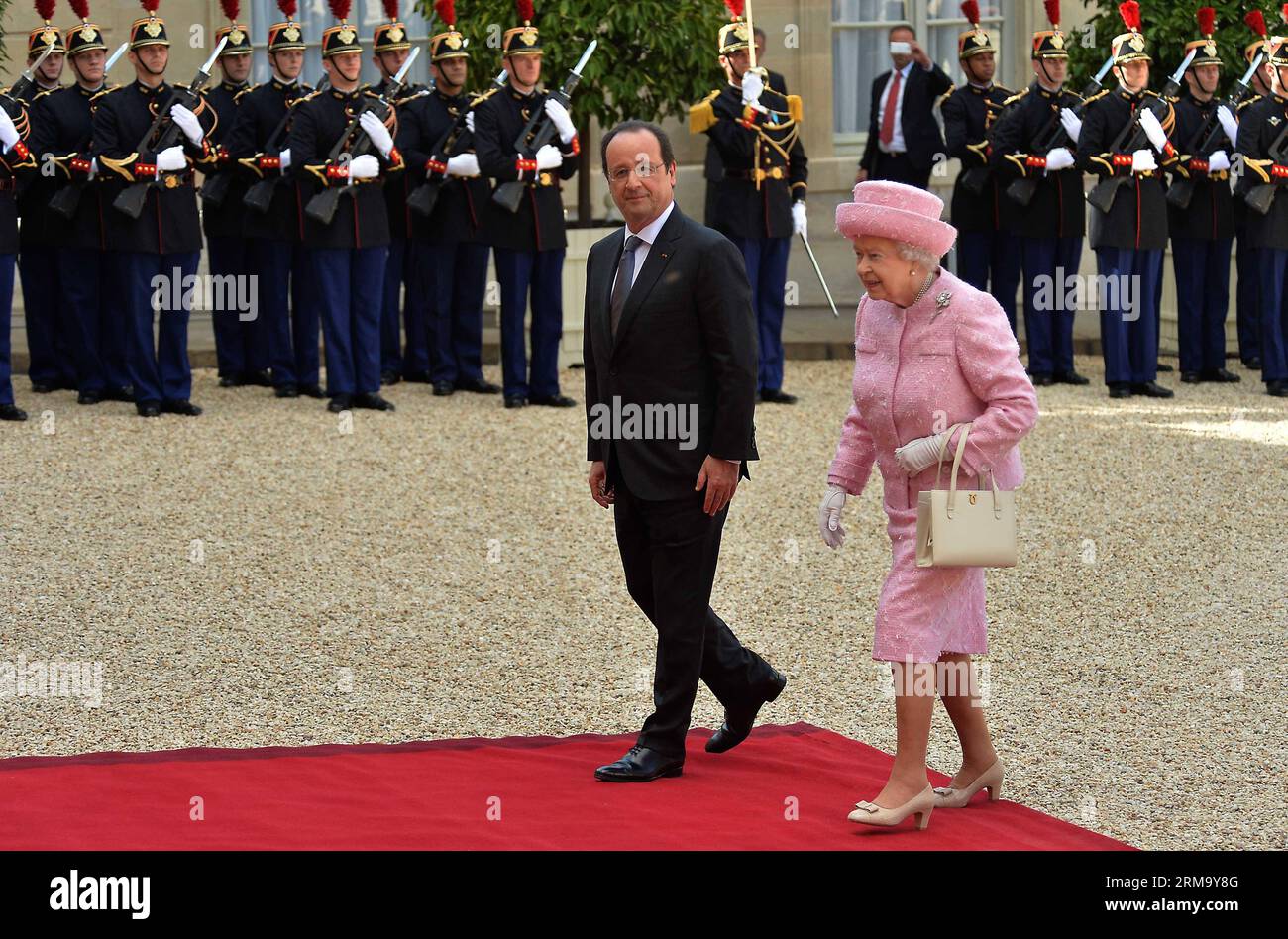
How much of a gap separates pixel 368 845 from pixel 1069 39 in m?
11.1

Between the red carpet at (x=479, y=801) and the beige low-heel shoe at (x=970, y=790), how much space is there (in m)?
0.03

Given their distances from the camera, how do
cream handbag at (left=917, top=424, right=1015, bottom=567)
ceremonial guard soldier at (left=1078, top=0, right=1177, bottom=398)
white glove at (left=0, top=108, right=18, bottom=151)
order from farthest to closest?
ceremonial guard soldier at (left=1078, top=0, right=1177, bottom=398) → white glove at (left=0, top=108, right=18, bottom=151) → cream handbag at (left=917, top=424, right=1015, bottom=567)

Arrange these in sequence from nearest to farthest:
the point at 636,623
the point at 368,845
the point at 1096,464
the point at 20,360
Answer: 1. the point at 368,845
2. the point at 636,623
3. the point at 1096,464
4. the point at 20,360

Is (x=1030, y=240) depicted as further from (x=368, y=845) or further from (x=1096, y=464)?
(x=368, y=845)

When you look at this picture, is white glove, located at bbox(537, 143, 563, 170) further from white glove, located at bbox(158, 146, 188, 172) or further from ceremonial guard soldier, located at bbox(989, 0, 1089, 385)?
ceremonial guard soldier, located at bbox(989, 0, 1089, 385)

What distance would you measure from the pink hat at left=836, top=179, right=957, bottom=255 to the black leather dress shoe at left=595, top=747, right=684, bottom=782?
135cm

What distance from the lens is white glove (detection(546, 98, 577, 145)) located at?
1112 centimetres

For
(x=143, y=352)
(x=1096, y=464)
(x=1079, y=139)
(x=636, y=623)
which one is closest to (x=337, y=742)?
(x=636, y=623)

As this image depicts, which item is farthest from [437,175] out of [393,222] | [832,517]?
[832,517]

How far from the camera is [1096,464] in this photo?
9570mm

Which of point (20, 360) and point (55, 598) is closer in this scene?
point (55, 598)

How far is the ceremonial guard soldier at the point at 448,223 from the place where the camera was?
11633 millimetres

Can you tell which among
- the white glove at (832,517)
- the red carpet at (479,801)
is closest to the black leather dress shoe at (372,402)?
the red carpet at (479,801)

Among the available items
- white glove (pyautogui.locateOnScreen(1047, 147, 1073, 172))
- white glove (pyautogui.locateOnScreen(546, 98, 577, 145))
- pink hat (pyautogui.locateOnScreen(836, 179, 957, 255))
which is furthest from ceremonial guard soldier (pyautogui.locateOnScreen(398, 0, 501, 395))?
pink hat (pyautogui.locateOnScreen(836, 179, 957, 255))
